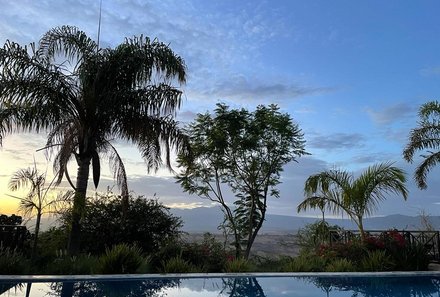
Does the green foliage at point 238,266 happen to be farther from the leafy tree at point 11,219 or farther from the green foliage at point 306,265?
the leafy tree at point 11,219

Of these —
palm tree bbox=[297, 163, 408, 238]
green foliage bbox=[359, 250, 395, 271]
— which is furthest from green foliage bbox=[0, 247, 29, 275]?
palm tree bbox=[297, 163, 408, 238]

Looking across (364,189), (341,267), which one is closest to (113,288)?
(341,267)

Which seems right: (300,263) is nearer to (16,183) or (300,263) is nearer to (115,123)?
(115,123)

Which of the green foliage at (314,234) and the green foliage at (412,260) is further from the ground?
the green foliage at (314,234)

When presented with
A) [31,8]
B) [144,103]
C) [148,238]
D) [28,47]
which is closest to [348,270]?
[148,238]

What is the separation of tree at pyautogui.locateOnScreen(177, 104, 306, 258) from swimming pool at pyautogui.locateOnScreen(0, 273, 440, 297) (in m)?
6.74

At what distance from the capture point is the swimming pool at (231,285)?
8.02 meters

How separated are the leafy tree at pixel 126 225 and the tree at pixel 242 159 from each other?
3.96 meters

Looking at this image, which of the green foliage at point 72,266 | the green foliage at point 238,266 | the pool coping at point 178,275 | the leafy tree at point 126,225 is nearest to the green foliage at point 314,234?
the pool coping at point 178,275

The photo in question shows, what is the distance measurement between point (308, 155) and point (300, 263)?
676 cm

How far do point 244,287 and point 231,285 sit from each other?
0.28 metres

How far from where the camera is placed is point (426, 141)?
49.5 feet

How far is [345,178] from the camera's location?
44.2 ft

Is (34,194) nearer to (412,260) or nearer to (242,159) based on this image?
(242,159)
